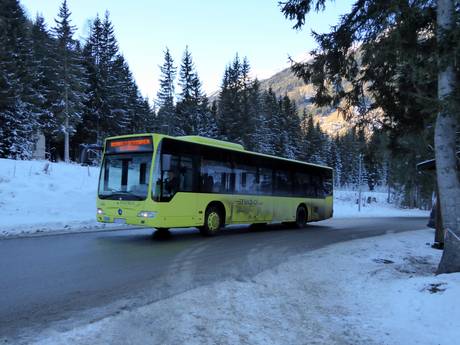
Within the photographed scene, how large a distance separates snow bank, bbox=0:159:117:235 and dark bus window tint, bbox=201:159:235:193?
4.95m

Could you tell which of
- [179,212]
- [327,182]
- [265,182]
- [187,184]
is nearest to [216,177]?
[187,184]

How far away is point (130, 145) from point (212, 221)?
3.76m

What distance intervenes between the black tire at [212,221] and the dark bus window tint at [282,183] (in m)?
4.01

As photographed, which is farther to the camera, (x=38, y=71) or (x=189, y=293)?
(x=38, y=71)

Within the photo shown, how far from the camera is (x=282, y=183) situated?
18.0 metres

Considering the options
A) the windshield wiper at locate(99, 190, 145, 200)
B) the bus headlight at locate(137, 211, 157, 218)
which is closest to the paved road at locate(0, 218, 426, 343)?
the bus headlight at locate(137, 211, 157, 218)

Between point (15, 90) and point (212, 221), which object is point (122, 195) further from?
point (15, 90)

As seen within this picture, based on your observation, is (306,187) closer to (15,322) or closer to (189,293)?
(189,293)

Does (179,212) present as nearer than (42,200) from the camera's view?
Yes

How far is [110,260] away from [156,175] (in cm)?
347

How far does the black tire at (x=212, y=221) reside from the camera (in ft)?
44.6

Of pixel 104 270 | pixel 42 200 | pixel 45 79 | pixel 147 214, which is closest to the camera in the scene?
pixel 104 270

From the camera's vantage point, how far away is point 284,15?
10.5 m

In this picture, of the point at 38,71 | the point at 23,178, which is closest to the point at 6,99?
the point at 38,71
